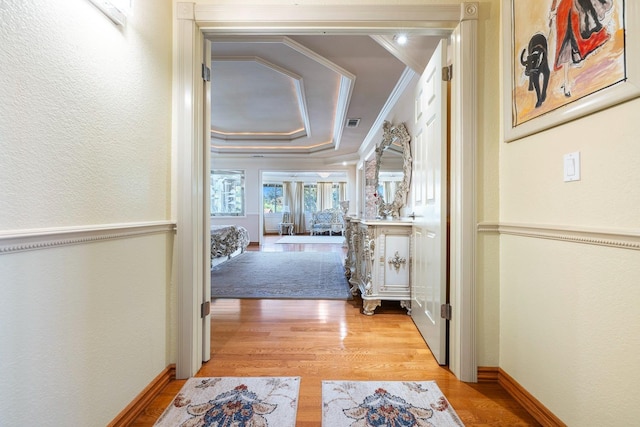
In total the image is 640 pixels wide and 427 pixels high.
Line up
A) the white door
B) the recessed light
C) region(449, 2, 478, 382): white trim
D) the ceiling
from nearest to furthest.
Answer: region(449, 2, 478, 382): white trim
the white door
the recessed light
the ceiling

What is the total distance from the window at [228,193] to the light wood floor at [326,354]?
5775mm

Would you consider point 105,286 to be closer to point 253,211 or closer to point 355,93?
point 355,93

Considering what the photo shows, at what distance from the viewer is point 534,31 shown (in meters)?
1.27

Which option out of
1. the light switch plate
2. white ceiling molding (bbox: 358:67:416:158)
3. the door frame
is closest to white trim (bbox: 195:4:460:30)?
the door frame

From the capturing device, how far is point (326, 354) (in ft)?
6.04

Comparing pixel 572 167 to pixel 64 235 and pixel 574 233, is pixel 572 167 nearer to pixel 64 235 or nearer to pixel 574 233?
pixel 574 233

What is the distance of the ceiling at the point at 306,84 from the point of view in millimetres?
2480

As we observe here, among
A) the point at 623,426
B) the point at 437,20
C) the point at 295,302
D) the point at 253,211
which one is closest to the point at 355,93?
the point at 437,20

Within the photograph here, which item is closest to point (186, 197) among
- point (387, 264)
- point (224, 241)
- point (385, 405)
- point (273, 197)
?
point (385, 405)

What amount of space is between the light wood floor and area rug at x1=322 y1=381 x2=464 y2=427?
0.05m

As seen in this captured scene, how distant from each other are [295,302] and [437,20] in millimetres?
2566

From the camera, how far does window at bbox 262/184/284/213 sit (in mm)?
11695

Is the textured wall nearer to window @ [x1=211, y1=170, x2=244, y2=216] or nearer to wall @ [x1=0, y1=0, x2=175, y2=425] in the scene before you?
wall @ [x1=0, y1=0, x2=175, y2=425]

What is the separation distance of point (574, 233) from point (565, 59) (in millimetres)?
687
